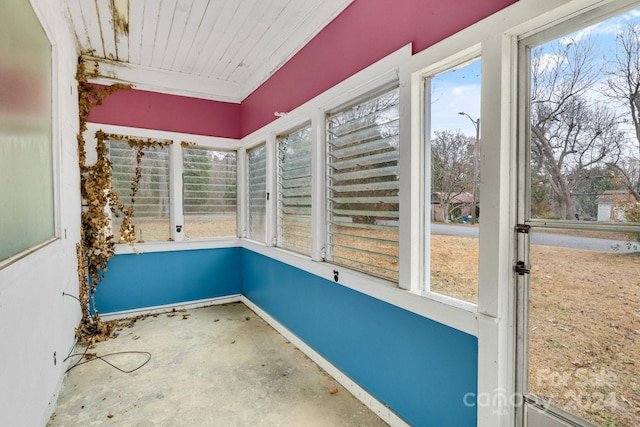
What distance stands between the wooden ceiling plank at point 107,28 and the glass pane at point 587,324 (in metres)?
3.45

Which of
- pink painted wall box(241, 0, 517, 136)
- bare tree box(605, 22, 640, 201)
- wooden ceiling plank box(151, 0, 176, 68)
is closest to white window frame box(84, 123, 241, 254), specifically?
wooden ceiling plank box(151, 0, 176, 68)

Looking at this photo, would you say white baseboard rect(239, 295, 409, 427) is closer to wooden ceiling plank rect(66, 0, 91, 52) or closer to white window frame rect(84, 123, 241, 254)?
white window frame rect(84, 123, 241, 254)

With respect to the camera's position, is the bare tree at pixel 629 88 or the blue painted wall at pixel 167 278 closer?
the bare tree at pixel 629 88

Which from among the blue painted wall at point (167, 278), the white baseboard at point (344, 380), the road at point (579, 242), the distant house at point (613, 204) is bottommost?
the white baseboard at point (344, 380)

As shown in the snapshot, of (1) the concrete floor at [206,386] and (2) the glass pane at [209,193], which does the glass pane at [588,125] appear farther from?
(2) the glass pane at [209,193]

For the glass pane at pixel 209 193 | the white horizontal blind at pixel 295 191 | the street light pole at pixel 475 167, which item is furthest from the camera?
the glass pane at pixel 209 193

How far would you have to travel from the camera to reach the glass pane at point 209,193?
4273 millimetres

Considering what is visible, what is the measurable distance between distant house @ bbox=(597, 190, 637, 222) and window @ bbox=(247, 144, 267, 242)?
3238 millimetres

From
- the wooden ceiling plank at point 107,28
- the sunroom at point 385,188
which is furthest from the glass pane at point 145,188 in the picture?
the wooden ceiling plank at point 107,28

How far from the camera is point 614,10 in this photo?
112cm

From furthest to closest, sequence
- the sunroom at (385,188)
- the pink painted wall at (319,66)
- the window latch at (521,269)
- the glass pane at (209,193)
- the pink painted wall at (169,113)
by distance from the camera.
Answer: the glass pane at (209,193)
the pink painted wall at (169,113)
the pink painted wall at (319,66)
the window latch at (521,269)
the sunroom at (385,188)

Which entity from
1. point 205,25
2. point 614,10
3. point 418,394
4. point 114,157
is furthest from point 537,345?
point 114,157

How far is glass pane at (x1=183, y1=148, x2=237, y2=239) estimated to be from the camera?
4.27 metres

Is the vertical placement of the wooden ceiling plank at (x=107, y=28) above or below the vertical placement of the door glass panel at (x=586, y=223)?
above
